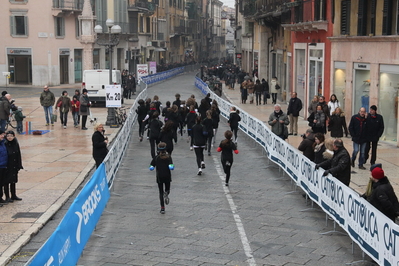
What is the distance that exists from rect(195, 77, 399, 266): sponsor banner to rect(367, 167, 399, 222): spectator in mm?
243

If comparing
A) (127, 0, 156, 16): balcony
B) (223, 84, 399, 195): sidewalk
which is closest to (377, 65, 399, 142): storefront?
(223, 84, 399, 195): sidewalk

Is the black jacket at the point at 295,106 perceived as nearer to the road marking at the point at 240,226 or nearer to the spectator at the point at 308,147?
the road marking at the point at 240,226

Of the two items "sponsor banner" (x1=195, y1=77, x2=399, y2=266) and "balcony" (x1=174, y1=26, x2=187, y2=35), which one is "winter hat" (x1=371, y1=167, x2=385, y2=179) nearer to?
"sponsor banner" (x1=195, y1=77, x2=399, y2=266)

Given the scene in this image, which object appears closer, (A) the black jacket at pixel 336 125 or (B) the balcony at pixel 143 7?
(A) the black jacket at pixel 336 125

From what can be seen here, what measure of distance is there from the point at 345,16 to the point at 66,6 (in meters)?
35.5

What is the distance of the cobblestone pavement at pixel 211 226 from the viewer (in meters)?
10.2

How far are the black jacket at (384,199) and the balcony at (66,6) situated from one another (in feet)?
163

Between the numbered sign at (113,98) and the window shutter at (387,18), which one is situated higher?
the window shutter at (387,18)

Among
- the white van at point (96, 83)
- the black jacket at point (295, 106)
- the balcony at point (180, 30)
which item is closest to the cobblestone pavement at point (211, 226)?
the black jacket at point (295, 106)

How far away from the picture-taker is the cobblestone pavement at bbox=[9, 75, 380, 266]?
10.2 meters

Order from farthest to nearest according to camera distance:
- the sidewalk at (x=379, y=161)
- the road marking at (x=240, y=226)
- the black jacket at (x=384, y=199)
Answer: the sidewalk at (x=379, y=161) < the road marking at (x=240, y=226) < the black jacket at (x=384, y=199)

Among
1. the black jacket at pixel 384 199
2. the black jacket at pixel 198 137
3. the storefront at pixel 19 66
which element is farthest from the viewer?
the storefront at pixel 19 66

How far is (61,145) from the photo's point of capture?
22.9m

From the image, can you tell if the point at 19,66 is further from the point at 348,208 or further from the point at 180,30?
the point at 180,30
